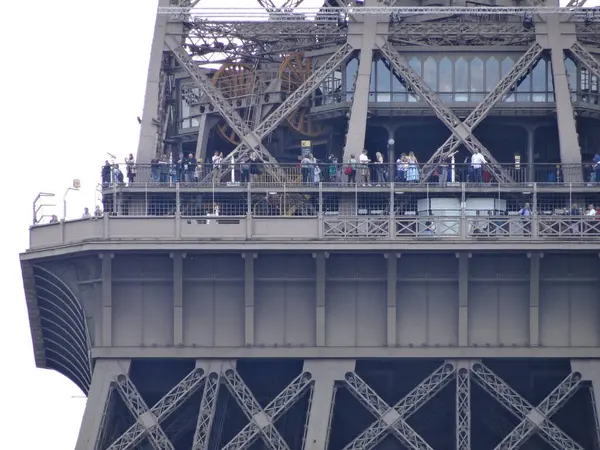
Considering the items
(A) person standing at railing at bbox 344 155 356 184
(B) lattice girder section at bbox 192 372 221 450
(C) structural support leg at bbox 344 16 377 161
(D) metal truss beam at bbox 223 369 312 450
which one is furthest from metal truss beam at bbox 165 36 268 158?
(B) lattice girder section at bbox 192 372 221 450

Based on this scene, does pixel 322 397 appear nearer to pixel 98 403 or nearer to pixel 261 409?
pixel 261 409

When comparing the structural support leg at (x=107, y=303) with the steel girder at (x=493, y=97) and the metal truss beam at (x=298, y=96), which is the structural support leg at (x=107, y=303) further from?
the steel girder at (x=493, y=97)

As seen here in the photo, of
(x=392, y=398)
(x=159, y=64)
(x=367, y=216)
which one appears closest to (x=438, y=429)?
(x=392, y=398)

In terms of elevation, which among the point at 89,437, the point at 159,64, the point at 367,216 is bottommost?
the point at 89,437

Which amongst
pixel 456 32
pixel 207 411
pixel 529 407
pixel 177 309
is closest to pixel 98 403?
pixel 207 411

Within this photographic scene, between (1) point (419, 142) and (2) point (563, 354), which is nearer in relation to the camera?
(2) point (563, 354)

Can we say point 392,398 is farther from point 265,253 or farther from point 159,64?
point 159,64

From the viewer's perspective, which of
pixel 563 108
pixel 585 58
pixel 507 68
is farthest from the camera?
pixel 507 68
